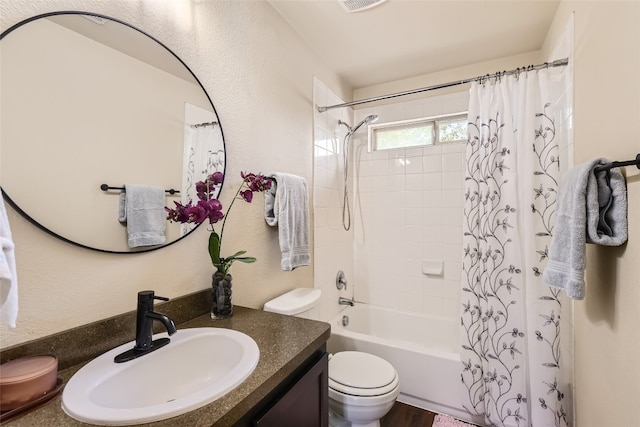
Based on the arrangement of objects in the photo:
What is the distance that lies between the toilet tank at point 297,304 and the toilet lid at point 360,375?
0.31m

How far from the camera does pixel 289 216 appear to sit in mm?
1551

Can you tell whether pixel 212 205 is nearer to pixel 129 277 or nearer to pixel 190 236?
pixel 190 236

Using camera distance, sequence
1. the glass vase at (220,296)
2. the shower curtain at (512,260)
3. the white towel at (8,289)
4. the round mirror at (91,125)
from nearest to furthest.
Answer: the white towel at (8,289) → the round mirror at (91,125) → the glass vase at (220,296) → the shower curtain at (512,260)

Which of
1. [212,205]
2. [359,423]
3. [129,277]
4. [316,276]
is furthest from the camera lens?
[316,276]

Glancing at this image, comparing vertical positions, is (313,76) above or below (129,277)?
above

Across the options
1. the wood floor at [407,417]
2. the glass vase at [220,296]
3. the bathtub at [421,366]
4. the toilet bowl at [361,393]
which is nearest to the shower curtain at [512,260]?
the bathtub at [421,366]

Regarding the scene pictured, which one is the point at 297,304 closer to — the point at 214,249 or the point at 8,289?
the point at 214,249

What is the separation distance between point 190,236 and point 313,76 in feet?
5.20

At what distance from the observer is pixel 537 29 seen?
6.32 ft

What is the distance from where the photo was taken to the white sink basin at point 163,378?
0.61 metres

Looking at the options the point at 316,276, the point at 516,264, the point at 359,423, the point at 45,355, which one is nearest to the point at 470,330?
the point at 516,264

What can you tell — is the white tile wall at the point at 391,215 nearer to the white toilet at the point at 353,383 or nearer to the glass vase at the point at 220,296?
the white toilet at the point at 353,383

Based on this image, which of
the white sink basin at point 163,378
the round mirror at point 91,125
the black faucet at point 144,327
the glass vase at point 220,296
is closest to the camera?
the white sink basin at point 163,378

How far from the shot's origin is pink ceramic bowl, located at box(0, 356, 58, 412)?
600mm
